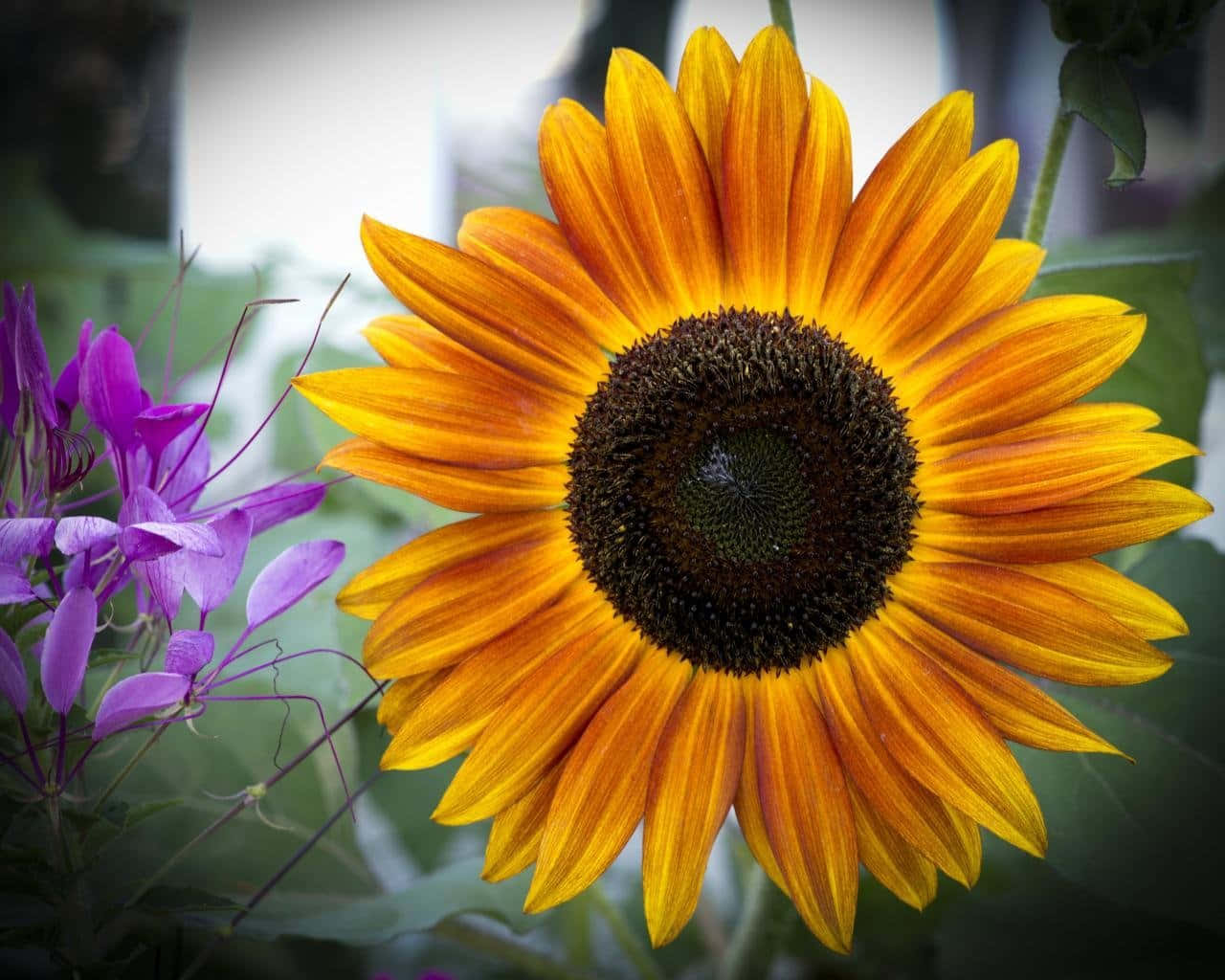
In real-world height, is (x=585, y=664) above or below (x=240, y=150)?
below

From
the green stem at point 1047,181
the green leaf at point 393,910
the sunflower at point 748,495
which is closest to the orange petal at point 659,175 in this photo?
the sunflower at point 748,495

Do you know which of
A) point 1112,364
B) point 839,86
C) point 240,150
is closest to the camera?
point 1112,364

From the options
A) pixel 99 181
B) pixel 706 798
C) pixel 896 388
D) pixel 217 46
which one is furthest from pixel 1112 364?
pixel 99 181

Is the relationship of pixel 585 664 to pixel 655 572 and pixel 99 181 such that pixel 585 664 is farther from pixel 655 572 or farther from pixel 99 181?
pixel 99 181

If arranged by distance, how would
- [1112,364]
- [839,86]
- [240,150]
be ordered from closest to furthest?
[1112,364], [839,86], [240,150]

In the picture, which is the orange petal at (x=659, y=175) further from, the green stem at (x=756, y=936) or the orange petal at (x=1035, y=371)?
the green stem at (x=756, y=936)
